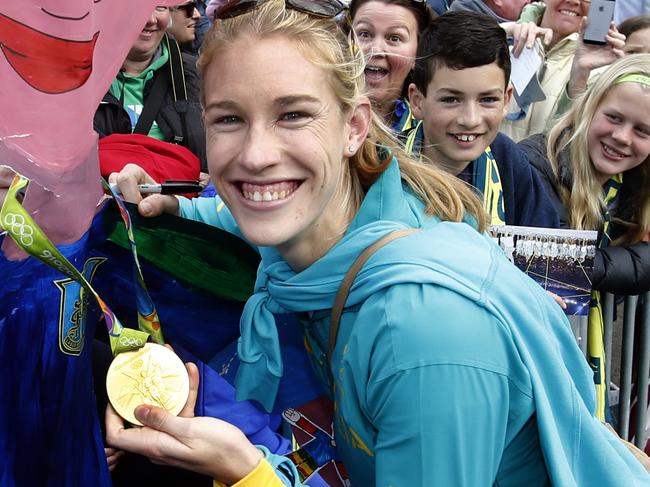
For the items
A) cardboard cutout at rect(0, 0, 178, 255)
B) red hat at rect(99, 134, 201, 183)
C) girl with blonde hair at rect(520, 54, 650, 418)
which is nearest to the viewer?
cardboard cutout at rect(0, 0, 178, 255)

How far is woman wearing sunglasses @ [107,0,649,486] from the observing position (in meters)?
1.23

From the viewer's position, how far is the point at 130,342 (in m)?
1.33

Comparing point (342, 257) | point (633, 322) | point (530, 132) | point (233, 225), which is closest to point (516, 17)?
point (530, 132)

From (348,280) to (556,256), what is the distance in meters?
1.21

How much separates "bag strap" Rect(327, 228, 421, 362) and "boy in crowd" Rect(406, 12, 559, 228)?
1202 millimetres

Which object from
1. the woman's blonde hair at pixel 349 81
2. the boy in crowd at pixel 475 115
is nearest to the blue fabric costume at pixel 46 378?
the woman's blonde hair at pixel 349 81

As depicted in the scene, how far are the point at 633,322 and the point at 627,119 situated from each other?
808 millimetres

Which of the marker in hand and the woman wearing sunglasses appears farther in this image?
the marker in hand

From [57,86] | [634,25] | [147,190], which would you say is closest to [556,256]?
[147,190]

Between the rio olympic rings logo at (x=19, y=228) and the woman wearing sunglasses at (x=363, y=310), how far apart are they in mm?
333

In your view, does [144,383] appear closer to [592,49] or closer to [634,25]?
[592,49]

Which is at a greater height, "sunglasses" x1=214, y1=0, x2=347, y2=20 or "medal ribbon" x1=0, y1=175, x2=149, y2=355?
"sunglasses" x1=214, y1=0, x2=347, y2=20

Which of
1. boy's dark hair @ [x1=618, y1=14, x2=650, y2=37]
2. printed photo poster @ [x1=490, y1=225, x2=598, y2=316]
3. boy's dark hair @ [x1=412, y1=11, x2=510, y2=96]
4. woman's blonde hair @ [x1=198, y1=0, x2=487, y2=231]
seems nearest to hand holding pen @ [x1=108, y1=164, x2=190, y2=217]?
woman's blonde hair @ [x1=198, y1=0, x2=487, y2=231]

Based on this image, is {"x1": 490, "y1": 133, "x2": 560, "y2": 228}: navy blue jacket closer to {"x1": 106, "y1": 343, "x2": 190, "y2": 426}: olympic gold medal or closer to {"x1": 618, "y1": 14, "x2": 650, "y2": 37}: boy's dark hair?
{"x1": 618, "y1": 14, "x2": 650, "y2": 37}: boy's dark hair
